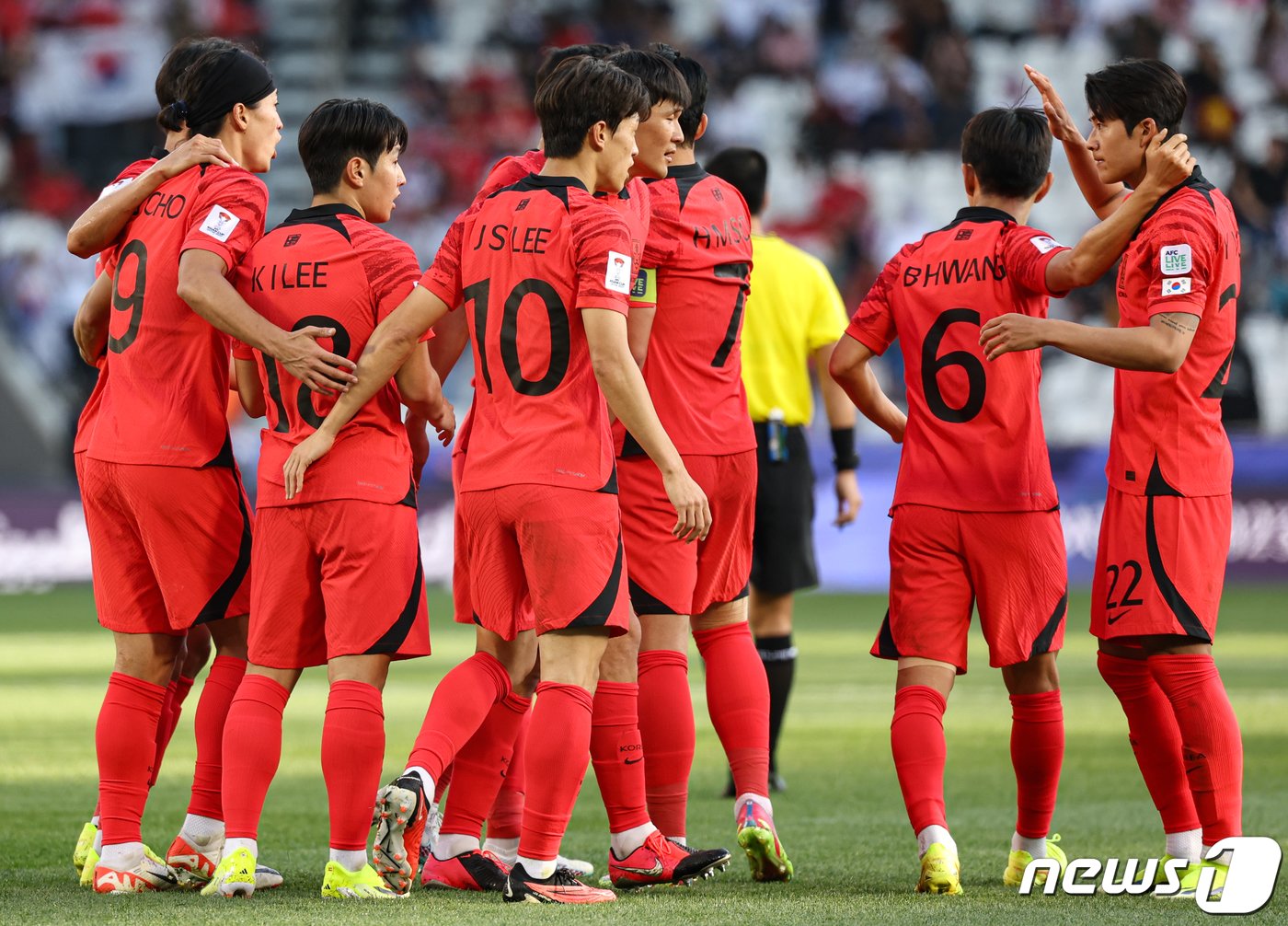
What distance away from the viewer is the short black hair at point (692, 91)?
552 centimetres

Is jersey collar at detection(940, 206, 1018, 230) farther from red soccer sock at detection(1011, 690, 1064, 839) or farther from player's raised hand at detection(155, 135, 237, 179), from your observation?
player's raised hand at detection(155, 135, 237, 179)

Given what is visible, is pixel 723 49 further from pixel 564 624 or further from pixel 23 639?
pixel 564 624

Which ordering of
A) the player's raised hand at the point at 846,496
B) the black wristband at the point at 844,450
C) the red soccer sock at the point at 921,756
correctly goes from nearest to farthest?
the red soccer sock at the point at 921,756, the player's raised hand at the point at 846,496, the black wristband at the point at 844,450

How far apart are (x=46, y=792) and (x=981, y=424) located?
413cm

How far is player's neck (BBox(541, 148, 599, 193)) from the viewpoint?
491cm

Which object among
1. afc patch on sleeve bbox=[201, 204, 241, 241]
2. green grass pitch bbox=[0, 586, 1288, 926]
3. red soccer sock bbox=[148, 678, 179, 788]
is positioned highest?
afc patch on sleeve bbox=[201, 204, 241, 241]

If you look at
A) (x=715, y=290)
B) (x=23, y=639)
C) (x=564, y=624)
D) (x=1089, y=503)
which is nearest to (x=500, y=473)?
(x=564, y=624)

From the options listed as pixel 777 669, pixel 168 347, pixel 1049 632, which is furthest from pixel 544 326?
pixel 777 669

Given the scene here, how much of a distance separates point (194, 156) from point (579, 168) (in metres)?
1.18

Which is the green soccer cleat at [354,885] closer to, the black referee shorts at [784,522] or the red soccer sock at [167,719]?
the red soccer sock at [167,719]

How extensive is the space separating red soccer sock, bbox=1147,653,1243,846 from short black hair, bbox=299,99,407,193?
2.56m

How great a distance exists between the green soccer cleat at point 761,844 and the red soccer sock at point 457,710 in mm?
773

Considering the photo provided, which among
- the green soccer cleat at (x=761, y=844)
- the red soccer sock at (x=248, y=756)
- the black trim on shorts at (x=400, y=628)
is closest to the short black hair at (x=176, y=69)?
the black trim on shorts at (x=400, y=628)

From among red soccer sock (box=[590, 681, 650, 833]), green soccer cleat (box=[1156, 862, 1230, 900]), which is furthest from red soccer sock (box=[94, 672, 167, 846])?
green soccer cleat (box=[1156, 862, 1230, 900])
